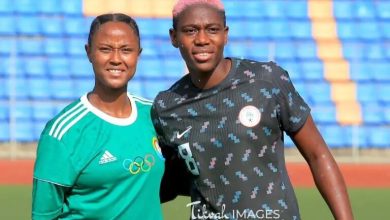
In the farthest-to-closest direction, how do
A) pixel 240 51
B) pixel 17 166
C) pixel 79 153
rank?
1. pixel 240 51
2. pixel 17 166
3. pixel 79 153

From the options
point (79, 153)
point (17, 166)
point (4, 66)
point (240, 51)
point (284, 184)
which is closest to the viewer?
point (79, 153)

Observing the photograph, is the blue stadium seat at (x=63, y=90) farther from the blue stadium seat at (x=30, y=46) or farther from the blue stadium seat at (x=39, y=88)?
the blue stadium seat at (x=30, y=46)

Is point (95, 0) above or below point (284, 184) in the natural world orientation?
above

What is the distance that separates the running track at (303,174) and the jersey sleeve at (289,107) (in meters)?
8.94

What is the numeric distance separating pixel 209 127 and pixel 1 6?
12079 millimetres

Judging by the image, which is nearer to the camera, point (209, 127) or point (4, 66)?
point (209, 127)

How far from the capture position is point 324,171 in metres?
3.50

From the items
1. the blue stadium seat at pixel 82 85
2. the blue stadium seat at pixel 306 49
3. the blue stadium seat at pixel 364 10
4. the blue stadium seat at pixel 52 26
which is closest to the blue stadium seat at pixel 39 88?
the blue stadium seat at pixel 82 85

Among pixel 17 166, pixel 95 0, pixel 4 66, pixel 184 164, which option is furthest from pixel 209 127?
pixel 95 0

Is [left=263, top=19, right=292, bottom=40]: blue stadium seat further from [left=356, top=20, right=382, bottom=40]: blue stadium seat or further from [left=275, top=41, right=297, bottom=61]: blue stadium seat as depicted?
[left=356, top=20, right=382, bottom=40]: blue stadium seat

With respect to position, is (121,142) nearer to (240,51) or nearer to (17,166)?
(17,166)

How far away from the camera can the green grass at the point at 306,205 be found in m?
9.12

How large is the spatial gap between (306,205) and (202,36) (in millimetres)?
6829

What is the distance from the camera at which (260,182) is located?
3.52 meters
